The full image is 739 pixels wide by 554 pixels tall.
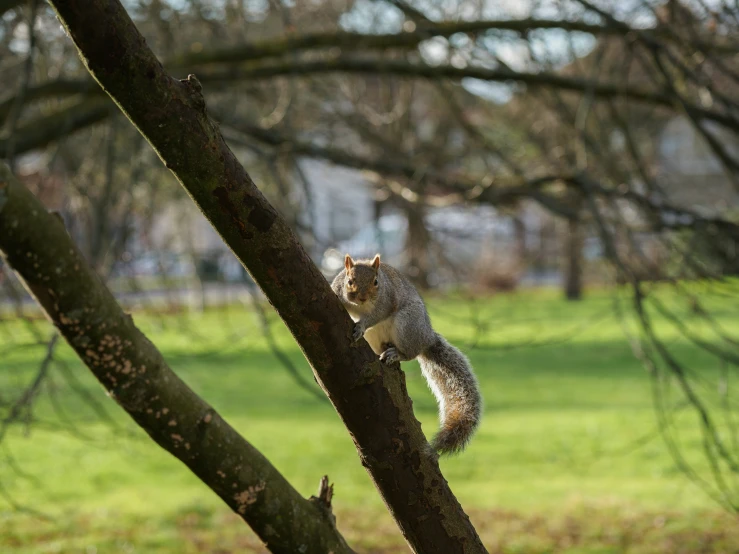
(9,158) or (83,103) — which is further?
(83,103)

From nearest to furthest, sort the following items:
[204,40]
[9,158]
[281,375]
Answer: [9,158] → [204,40] → [281,375]

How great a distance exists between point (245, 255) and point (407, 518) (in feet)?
2.27

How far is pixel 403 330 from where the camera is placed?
2.52 m

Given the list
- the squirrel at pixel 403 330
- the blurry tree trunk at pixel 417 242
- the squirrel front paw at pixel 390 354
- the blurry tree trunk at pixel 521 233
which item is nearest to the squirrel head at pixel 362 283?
the squirrel at pixel 403 330

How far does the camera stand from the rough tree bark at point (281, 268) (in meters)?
1.41

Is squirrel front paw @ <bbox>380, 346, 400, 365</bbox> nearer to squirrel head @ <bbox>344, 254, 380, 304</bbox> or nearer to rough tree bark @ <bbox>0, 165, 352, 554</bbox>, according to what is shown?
squirrel head @ <bbox>344, 254, 380, 304</bbox>

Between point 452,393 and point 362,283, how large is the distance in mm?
415

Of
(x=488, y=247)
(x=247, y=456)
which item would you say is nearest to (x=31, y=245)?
(x=247, y=456)

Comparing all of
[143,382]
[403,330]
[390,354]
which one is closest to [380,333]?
[403,330]

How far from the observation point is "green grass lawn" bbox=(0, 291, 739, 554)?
5992mm

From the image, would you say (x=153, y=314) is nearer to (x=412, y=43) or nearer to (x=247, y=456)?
(x=412, y=43)

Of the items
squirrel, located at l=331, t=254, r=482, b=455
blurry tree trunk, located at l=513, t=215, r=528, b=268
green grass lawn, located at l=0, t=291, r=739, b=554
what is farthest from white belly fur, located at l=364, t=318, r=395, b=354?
blurry tree trunk, located at l=513, t=215, r=528, b=268

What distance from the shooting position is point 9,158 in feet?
11.8

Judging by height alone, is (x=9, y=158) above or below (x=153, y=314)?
below
